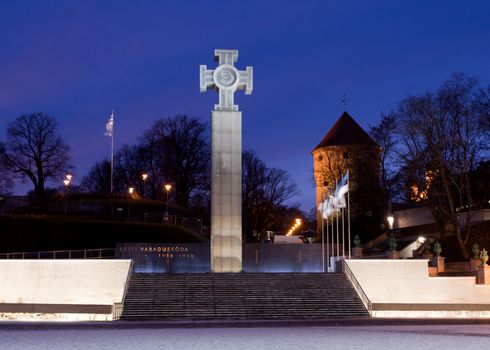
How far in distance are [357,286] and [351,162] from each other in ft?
123

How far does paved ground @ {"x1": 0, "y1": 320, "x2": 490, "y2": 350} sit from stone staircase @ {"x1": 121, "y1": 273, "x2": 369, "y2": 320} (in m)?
Result: 4.35

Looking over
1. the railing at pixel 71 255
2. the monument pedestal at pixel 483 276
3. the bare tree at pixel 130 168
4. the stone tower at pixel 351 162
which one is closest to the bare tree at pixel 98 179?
the bare tree at pixel 130 168

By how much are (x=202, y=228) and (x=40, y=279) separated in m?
23.9

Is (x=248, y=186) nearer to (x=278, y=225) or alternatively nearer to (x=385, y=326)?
(x=278, y=225)

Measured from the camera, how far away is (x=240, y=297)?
28625 millimetres

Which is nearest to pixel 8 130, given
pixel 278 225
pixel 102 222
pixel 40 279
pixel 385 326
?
pixel 102 222

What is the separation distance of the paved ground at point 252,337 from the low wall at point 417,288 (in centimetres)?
717

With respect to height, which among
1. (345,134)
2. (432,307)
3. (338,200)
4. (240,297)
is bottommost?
(432,307)

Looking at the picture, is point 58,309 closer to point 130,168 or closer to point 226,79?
point 226,79

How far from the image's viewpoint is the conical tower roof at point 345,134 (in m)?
77.3

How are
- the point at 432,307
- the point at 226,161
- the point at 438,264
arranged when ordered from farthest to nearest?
the point at 226,161 < the point at 438,264 < the point at 432,307

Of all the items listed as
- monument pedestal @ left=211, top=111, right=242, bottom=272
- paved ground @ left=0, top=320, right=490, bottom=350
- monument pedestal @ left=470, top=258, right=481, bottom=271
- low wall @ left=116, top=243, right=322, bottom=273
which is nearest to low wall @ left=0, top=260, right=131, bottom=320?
monument pedestal @ left=211, top=111, right=242, bottom=272

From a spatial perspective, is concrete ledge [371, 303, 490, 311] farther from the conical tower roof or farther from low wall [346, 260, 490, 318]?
the conical tower roof

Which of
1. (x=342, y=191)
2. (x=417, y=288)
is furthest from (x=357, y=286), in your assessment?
(x=342, y=191)
